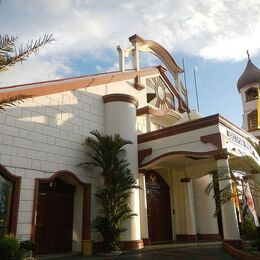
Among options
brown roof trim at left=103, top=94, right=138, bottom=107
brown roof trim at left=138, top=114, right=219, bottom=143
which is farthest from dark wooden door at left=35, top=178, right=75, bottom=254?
brown roof trim at left=103, top=94, right=138, bottom=107

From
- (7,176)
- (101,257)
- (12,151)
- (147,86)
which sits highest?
(147,86)

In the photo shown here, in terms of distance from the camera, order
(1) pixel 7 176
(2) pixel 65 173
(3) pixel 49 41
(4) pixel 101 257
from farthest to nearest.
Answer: (2) pixel 65 173 → (4) pixel 101 257 → (1) pixel 7 176 → (3) pixel 49 41

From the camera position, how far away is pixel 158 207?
16.0 m

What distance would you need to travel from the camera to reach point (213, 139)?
1176cm

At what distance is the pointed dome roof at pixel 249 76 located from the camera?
100 feet

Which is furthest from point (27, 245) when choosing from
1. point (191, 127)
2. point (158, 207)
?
point (158, 207)

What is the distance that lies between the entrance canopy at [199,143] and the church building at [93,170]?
0.04 meters

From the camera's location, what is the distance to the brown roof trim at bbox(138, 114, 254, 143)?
39.2ft

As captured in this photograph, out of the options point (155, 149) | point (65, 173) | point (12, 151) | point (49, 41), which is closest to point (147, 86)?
point (155, 149)

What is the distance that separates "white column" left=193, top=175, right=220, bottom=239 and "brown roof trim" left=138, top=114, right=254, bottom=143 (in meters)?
4.55

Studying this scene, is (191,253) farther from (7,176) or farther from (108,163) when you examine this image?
(7,176)

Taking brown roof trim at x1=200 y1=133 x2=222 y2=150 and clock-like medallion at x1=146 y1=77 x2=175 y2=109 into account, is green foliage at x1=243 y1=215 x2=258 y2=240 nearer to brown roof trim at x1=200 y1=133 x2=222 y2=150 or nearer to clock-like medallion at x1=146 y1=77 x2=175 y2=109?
brown roof trim at x1=200 y1=133 x2=222 y2=150

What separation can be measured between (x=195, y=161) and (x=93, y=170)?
208 inches

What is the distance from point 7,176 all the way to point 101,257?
400 centimetres
